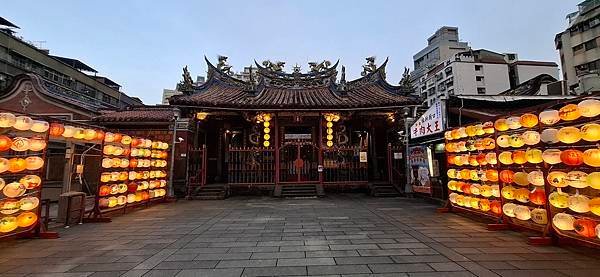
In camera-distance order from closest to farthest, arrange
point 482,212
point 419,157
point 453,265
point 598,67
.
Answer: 1. point 453,265
2. point 482,212
3. point 419,157
4. point 598,67

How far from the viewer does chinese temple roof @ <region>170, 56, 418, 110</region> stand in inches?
536

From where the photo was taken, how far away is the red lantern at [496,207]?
6728mm

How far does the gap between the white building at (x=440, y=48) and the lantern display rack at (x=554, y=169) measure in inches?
1955

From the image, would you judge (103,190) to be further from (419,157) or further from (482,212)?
(419,157)

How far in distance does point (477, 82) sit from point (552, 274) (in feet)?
152

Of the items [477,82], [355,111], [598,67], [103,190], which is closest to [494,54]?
[477,82]

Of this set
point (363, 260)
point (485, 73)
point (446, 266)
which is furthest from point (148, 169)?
point (485, 73)

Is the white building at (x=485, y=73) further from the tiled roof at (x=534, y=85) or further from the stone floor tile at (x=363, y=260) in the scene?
the stone floor tile at (x=363, y=260)

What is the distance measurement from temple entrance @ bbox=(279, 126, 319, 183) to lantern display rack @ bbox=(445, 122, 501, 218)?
7.04 metres

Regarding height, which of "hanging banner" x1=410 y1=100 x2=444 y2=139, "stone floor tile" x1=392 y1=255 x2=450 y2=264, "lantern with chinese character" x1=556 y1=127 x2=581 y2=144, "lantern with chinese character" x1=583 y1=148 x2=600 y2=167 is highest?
"hanging banner" x1=410 y1=100 x2=444 y2=139

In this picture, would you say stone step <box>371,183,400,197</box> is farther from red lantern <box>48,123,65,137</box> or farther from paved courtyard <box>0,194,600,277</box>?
red lantern <box>48,123,65,137</box>

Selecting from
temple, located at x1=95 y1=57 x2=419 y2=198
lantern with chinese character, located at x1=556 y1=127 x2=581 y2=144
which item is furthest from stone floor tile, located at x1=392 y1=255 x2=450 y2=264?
temple, located at x1=95 y1=57 x2=419 y2=198

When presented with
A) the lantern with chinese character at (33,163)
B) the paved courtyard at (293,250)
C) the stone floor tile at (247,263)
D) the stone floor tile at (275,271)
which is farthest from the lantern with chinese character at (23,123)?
the stone floor tile at (275,271)

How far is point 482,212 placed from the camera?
7309 mm
